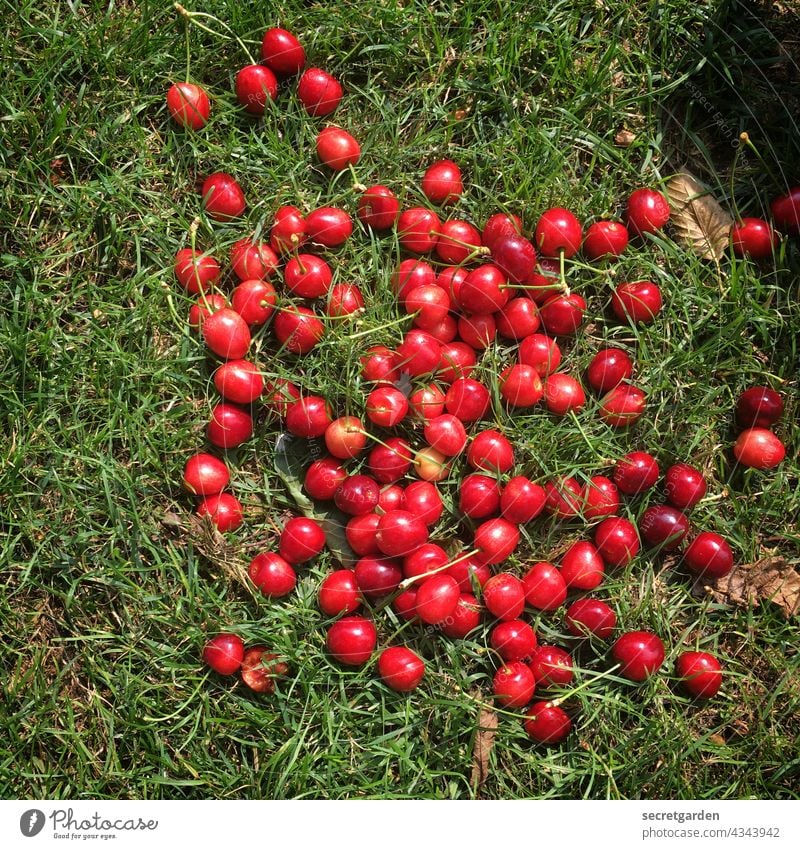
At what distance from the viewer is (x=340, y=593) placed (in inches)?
137

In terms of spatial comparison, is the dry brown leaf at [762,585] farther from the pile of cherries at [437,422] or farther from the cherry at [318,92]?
the cherry at [318,92]

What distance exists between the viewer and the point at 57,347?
3703mm

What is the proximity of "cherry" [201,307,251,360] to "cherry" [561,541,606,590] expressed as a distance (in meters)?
1.71

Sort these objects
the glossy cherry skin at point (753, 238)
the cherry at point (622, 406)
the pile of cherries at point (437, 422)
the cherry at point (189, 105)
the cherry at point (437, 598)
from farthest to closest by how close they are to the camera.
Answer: the glossy cherry skin at point (753, 238) < the cherry at point (189, 105) < the cherry at point (622, 406) < the pile of cherries at point (437, 422) < the cherry at point (437, 598)

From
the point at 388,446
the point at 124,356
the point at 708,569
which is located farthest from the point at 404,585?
the point at 124,356

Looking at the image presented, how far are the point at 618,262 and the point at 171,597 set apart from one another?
8.41ft

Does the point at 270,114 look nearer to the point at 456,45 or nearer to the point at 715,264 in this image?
the point at 456,45

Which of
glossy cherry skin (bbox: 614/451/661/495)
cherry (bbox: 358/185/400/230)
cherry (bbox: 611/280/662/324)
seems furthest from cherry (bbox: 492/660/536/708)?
cherry (bbox: 358/185/400/230)

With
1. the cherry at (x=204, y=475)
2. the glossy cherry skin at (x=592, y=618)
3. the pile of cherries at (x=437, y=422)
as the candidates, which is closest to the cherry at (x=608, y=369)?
the pile of cherries at (x=437, y=422)

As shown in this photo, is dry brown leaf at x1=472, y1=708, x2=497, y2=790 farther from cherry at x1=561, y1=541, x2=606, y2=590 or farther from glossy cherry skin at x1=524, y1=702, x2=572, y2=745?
cherry at x1=561, y1=541, x2=606, y2=590

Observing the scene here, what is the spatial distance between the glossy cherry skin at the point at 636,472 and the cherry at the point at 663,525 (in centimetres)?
12

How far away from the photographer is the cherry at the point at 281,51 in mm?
3811

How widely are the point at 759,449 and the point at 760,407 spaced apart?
192 millimetres

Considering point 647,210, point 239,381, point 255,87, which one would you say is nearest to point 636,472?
point 647,210
